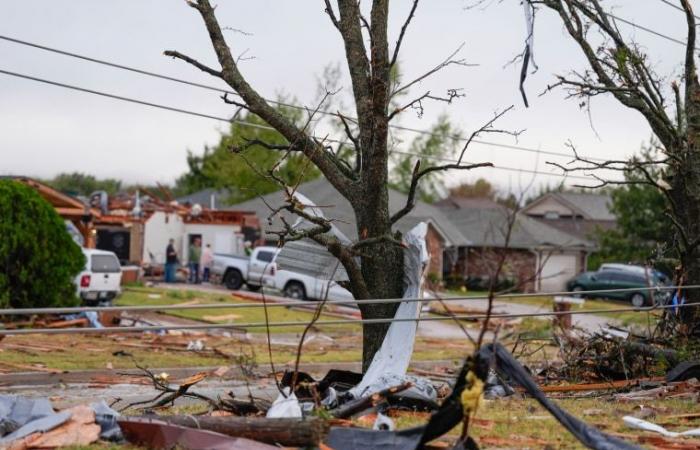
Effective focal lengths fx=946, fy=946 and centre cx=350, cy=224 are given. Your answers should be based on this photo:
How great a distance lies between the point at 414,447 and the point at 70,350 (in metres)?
14.2

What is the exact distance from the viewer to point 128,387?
15.6m

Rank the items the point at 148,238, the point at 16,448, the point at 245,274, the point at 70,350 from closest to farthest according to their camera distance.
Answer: the point at 16,448, the point at 70,350, the point at 245,274, the point at 148,238

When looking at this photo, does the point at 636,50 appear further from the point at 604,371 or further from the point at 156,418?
the point at 156,418

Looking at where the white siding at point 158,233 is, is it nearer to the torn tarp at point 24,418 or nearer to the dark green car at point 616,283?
the dark green car at point 616,283

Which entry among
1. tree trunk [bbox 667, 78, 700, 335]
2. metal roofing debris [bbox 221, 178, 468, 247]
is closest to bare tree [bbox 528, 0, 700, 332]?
tree trunk [bbox 667, 78, 700, 335]

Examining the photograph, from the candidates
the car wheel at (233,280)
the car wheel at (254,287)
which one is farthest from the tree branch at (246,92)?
the car wheel at (233,280)

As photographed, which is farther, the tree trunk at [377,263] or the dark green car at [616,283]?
the dark green car at [616,283]

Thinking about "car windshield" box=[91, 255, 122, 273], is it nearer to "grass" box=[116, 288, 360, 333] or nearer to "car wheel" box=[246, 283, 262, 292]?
"grass" box=[116, 288, 360, 333]

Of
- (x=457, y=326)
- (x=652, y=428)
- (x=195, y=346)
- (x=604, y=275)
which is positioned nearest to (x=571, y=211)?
(x=604, y=275)

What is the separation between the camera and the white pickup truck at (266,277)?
33969 mm

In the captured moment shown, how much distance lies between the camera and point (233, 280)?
3903 cm

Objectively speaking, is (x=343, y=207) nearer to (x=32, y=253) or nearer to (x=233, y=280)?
(x=233, y=280)

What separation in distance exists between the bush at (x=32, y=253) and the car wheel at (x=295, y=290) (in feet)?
41.2

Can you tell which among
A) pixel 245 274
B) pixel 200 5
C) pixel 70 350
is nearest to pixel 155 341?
pixel 70 350
